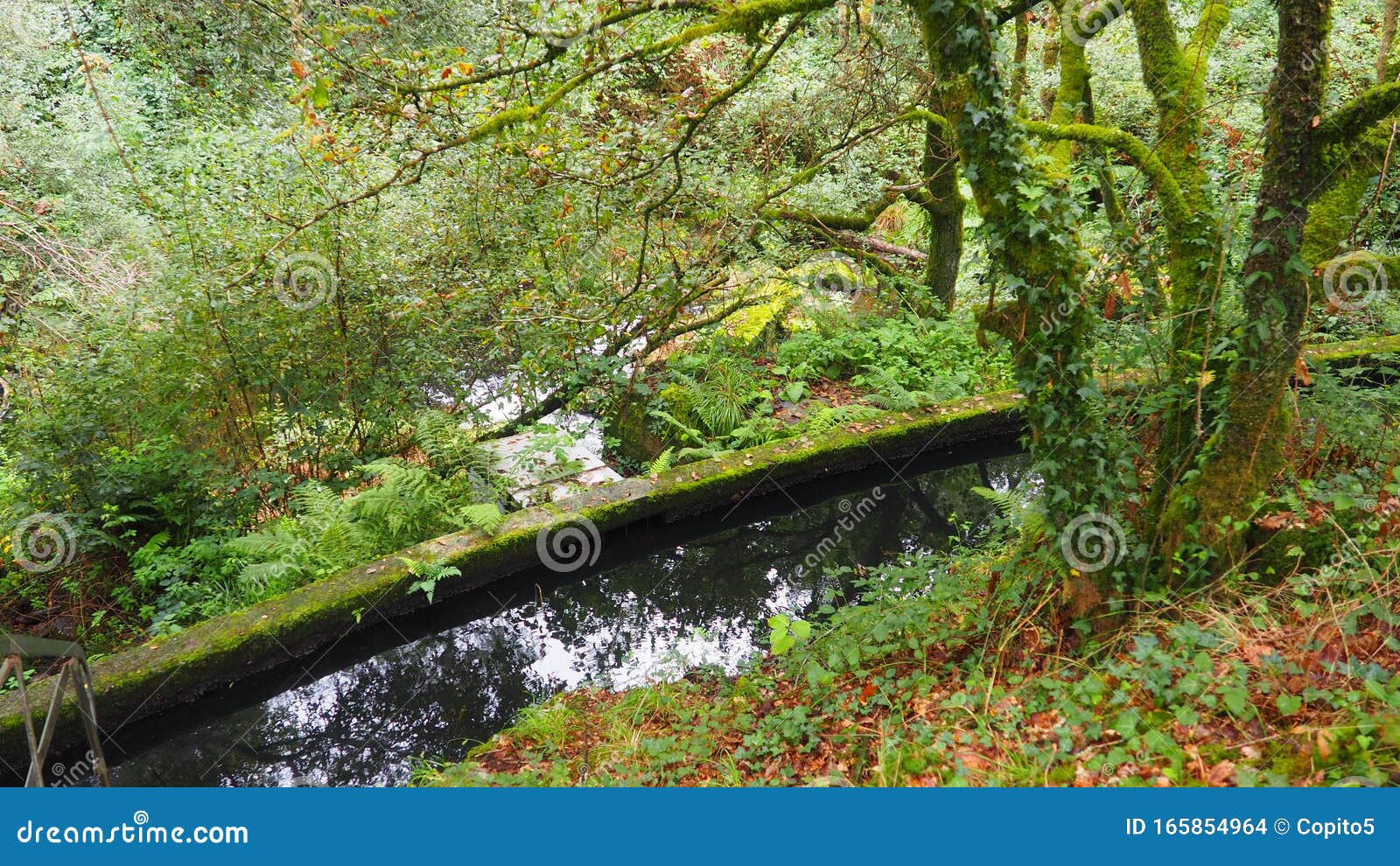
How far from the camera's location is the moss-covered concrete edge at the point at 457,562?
4812mm

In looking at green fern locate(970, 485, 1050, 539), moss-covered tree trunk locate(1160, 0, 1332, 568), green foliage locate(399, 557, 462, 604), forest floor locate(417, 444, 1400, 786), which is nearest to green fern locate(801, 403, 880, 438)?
green fern locate(970, 485, 1050, 539)

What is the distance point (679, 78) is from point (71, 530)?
27.3 feet

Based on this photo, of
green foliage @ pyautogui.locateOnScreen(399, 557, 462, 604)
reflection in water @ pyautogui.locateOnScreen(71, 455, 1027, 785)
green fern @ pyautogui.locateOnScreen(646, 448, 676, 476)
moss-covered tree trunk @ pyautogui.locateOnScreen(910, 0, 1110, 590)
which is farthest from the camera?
green fern @ pyautogui.locateOnScreen(646, 448, 676, 476)

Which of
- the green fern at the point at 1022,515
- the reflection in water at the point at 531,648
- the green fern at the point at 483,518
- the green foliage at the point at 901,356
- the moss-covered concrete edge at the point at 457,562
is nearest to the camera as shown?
the green fern at the point at 1022,515

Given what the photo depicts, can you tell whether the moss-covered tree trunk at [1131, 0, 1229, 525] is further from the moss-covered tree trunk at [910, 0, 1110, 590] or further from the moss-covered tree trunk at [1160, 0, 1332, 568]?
the moss-covered tree trunk at [910, 0, 1110, 590]

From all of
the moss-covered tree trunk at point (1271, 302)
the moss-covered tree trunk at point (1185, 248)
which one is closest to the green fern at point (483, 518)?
the moss-covered tree trunk at point (1185, 248)

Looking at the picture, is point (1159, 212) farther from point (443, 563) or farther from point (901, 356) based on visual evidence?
point (443, 563)

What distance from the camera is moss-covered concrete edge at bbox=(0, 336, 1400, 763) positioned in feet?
15.8

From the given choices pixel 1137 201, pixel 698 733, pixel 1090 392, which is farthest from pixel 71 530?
pixel 1137 201

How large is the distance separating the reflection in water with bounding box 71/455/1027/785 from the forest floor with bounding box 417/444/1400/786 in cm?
44

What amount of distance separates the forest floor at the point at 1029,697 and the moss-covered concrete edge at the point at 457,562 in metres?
1.34

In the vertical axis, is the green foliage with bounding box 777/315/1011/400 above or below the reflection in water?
above

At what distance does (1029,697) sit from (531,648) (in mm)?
3439

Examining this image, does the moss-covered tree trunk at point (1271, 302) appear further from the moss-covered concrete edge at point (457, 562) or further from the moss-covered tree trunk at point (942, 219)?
the moss-covered tree trunk at point (942, 219)
